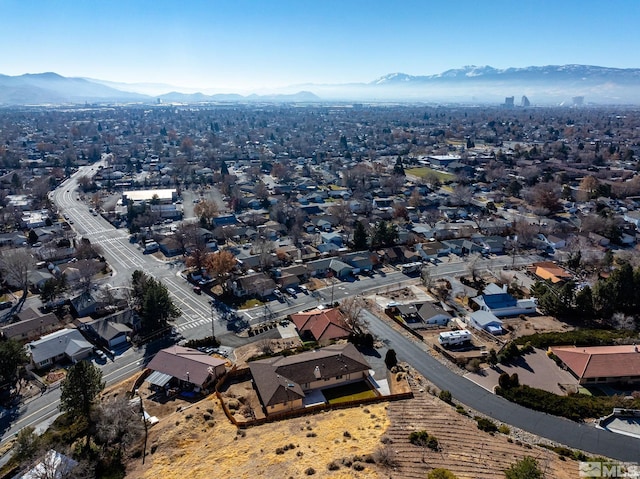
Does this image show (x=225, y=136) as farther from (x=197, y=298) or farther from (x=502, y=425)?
(x=502, y=425)

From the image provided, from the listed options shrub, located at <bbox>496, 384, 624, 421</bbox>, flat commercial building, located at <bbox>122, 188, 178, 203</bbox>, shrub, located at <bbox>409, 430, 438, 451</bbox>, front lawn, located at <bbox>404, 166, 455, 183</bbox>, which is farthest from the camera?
front lawn, located at <bbox>404, 166, 455, 183</bbox>

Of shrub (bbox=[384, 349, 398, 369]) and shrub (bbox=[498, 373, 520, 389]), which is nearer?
shrub (bbox=[498, 373, 520, 389])

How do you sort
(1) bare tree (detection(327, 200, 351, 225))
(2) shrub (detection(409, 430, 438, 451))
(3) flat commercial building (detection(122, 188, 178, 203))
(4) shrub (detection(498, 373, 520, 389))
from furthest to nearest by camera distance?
1. (3) flat commercial building (detection(122, 188, 178, 203))
2. (1) bare tree (detection(327, 200, 351, 225))
3. (4) shrub (detection(498, 373, 520, 389))
4. (2) shrub (detection(409, 430, 438, 451))

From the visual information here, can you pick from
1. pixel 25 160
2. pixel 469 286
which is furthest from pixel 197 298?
pixel 25 160

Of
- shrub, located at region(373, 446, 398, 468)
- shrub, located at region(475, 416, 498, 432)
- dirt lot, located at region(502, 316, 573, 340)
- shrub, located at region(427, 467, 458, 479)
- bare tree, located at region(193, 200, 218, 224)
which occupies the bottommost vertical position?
dirt lot, located at region(502, 316, 573, 340)

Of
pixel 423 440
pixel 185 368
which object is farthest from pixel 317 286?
pixel 423 440

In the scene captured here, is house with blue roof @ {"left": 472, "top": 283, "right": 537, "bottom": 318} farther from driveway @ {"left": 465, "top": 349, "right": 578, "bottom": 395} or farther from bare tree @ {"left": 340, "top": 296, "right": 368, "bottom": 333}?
bare tree @ {"left": 340, "top": 296, "right": 368, "bottom": 333}

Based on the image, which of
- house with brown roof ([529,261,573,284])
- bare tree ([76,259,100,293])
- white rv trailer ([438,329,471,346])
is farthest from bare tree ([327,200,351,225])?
bare tree ([76,259,100,293])
